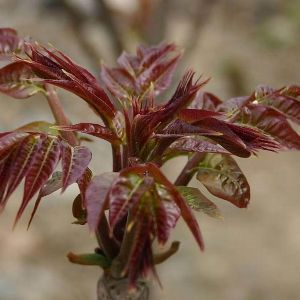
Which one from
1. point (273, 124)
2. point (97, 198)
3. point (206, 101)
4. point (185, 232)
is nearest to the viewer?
→ point (97, 198)

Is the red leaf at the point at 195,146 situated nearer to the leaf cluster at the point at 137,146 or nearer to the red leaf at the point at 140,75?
the leaf cluster at the point at 137,146

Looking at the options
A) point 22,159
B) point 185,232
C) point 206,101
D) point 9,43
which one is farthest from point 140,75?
point 185,232

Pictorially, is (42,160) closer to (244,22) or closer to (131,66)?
(131,66)

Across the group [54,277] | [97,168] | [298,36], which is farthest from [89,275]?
[298,36]

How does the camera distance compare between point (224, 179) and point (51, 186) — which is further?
point (224, 179)

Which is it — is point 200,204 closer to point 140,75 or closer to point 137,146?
point 137,146

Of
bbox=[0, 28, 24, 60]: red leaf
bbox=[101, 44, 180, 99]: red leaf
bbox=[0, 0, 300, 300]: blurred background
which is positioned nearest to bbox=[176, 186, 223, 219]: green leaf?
bbox=[101, 44, 180, 99]: red leaf

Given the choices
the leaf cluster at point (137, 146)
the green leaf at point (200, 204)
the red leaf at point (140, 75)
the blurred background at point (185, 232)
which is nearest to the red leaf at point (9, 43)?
the leaf cluster at point (137, 146)

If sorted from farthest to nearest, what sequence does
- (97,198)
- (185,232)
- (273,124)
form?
(185,232), (273,124), (97,198)
